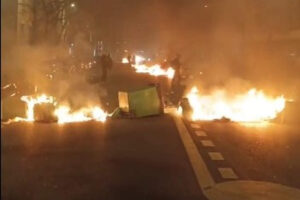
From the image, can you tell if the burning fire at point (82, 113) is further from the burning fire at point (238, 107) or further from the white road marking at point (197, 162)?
the white road marking at point (197, 162)

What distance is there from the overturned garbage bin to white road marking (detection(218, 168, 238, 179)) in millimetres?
7368

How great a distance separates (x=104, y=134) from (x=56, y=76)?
11347 millimetres

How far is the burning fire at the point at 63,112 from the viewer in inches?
575

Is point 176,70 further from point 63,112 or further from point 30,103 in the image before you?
point 30,103

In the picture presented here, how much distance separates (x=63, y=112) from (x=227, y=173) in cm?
989

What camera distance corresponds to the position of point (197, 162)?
859 cm

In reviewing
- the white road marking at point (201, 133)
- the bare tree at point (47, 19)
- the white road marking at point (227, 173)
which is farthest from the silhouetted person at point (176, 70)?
the white road marking at point (227, 173)

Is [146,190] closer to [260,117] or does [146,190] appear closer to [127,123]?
[127,123]

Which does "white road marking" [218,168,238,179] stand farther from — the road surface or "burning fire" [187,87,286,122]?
"burning fire" [187,87,286,122]

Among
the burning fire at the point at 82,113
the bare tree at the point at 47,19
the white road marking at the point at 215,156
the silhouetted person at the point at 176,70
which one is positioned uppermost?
the bare tree at the point at 47,19

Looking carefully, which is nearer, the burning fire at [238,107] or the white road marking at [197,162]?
the white road marking at [197,162]

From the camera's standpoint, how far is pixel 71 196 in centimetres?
632

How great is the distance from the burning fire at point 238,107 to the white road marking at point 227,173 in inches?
321

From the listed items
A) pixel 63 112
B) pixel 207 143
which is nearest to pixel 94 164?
pixel 207 143
